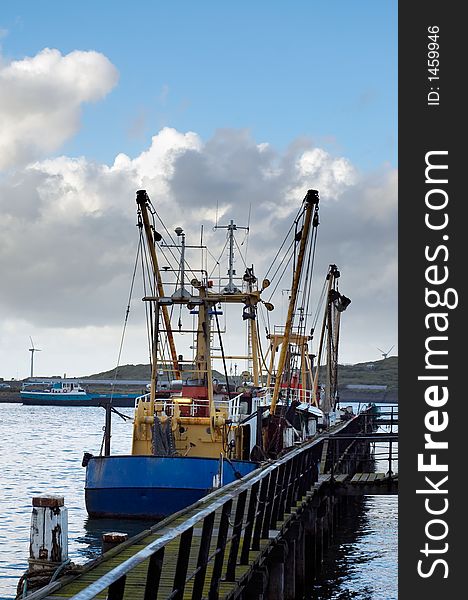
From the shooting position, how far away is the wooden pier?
12.4 meters

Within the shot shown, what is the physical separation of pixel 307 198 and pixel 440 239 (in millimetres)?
28546

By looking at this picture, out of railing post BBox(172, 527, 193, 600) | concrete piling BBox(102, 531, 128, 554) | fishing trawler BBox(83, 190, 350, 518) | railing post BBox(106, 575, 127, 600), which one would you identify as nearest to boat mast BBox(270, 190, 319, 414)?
fishing trawler BBox(83, 190, 350, 518)

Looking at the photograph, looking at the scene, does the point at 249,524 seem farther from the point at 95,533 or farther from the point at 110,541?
the point at 95,533

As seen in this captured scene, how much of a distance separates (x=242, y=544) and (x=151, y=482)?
15167 mm

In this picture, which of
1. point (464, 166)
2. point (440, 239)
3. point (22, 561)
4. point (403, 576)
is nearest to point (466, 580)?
point (403, 576)

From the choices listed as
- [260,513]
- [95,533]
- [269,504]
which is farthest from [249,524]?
[95,533]

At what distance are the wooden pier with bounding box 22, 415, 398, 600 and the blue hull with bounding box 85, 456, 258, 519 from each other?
3599 millimetres

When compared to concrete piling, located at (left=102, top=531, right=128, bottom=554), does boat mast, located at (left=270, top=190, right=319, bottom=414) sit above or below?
above

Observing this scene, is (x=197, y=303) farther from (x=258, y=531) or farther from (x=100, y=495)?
(x=258, y=531)

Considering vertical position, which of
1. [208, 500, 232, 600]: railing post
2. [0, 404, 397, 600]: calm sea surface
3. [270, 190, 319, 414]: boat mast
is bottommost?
[0, 404, 397, 600]: calm sea surface

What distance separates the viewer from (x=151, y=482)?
3288 cm

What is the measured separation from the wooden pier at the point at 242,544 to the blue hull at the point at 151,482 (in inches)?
142

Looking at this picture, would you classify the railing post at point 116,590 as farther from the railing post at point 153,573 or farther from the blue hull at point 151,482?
the blue hull at point 151,482

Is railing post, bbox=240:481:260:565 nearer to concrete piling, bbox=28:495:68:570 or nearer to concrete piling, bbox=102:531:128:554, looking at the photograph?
concrete piling, bbox=102:531:128:554
